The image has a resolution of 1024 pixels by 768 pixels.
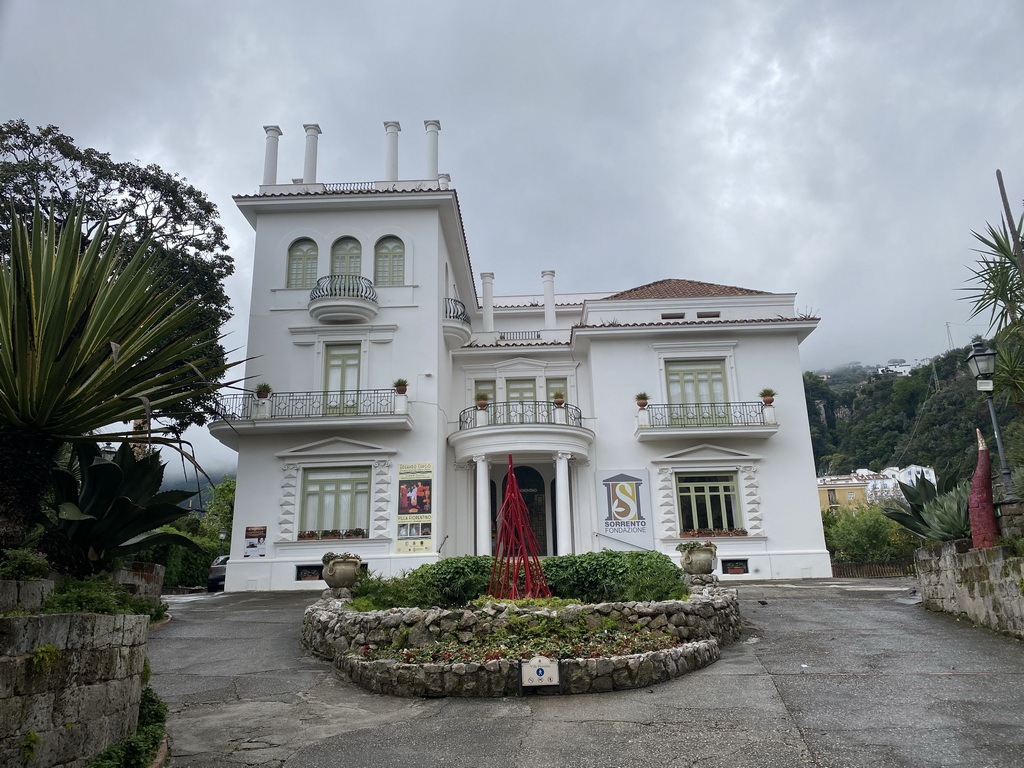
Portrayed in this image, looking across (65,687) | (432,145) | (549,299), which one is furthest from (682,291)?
(65,687)

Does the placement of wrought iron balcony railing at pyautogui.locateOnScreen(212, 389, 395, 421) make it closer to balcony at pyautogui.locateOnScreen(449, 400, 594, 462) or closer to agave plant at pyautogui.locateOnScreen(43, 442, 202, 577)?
balcony at pyautogui.locateOnScreen(449, 400, 594, 462)

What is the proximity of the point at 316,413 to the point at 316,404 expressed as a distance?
254 millimetres

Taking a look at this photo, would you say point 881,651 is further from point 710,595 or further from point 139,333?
point 139,333

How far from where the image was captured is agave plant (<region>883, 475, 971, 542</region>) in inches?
474

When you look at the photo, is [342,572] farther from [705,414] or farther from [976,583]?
[705,414]

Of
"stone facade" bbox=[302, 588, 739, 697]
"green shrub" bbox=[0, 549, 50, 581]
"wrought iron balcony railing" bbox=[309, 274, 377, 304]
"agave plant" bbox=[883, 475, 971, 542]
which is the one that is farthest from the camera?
"wrought iron balcony railing" bbox=[309, 274, 377, 304]

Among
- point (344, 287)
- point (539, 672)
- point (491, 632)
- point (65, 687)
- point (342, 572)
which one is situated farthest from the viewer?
point (344, 287)

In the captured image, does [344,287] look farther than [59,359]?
Yes

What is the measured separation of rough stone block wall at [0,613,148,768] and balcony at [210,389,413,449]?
14258 millimetres

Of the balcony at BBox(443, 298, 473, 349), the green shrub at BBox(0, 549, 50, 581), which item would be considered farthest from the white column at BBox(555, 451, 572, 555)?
the green shrub at BBox(0, 549, 50, 581)

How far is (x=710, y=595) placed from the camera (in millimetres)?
11031

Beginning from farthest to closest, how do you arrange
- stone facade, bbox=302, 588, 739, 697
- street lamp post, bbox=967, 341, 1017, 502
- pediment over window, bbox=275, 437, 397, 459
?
pediment over window, bbox=275, 437, 397, 459, street lamp post, bbox=967, 341, 1017, 502, stone facade, bbox=302, 588, 739, 697

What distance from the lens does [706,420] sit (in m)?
22.0

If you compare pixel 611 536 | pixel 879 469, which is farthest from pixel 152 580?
pixel 879 469
